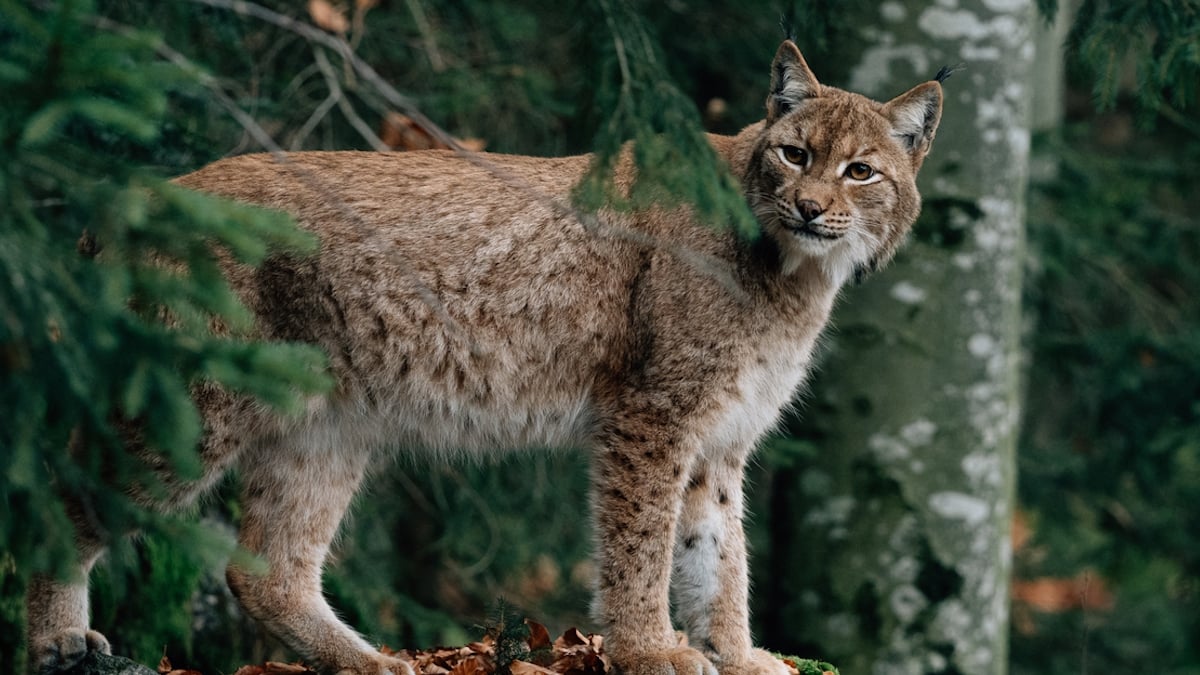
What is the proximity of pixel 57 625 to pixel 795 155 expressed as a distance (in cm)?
297

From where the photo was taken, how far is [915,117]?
484 centimetres

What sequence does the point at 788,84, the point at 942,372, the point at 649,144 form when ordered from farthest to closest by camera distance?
the point at 942,372 < the point at 788,84 < the point at 649,144

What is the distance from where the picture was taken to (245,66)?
276 inches

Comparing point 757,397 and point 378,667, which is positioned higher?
point 757,397

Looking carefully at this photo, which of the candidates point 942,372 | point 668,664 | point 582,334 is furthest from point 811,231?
point 942,372

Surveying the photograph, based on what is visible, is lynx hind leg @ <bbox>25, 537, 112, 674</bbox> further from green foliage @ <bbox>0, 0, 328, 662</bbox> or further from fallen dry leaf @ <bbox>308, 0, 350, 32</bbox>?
fallen dry leaf @ <bbox>308, 0, 350, 32</bbox>

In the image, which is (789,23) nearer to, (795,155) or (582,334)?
(795,155)

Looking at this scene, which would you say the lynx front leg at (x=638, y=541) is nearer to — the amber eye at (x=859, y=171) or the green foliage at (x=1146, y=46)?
the amber eye at (x=859, y=171)

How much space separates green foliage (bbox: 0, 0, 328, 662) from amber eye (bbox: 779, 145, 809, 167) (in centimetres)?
233

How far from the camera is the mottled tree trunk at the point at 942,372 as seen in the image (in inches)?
252

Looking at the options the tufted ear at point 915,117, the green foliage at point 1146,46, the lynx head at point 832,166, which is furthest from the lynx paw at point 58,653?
the green foliage at point 1146,46

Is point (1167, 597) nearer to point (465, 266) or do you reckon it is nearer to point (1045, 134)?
point (1045, 134)

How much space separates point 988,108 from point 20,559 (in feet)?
16.1

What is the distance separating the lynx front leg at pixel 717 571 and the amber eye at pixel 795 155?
1.12 m
